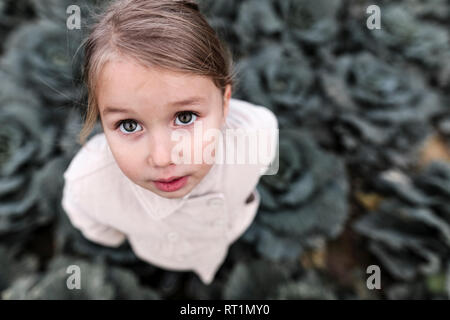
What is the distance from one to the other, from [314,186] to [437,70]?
1.85 feet

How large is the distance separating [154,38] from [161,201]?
202 mm

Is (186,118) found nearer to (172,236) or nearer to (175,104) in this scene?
(175,104)

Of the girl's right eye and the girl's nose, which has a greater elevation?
the girl's right eye

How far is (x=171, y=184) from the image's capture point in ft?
1.19

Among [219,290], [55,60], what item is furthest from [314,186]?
[55,60]

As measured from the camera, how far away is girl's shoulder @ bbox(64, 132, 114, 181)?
1.45ft

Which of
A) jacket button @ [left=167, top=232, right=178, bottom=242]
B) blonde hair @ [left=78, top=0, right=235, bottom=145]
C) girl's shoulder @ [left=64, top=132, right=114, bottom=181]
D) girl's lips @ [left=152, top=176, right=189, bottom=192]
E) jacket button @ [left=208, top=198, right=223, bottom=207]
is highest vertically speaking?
blonde hair @ [left=78, top=0, right=235, bottom=145]

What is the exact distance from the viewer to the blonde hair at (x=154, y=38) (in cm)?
31

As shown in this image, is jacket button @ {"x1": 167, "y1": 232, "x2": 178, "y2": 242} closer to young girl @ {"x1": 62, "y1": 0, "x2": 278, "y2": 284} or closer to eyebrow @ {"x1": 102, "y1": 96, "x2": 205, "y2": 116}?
young girl @ {"x1": 62, "y1": 0, "x2": 278, "y2": 284}

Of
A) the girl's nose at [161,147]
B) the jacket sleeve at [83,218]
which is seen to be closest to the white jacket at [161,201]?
the jacket sleeve at [83,218]

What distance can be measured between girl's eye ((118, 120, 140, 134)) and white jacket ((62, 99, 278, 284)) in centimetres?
12

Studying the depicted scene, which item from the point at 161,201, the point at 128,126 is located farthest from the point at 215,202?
the point at 128,126

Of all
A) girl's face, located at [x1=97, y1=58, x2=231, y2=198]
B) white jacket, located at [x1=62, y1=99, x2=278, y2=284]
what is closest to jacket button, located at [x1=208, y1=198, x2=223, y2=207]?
white jacket, located at [x1=62, y1=99, x2=278, y2=284]

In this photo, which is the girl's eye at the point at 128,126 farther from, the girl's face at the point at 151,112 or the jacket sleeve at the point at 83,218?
the jacket sleeve at the point at 83,218
